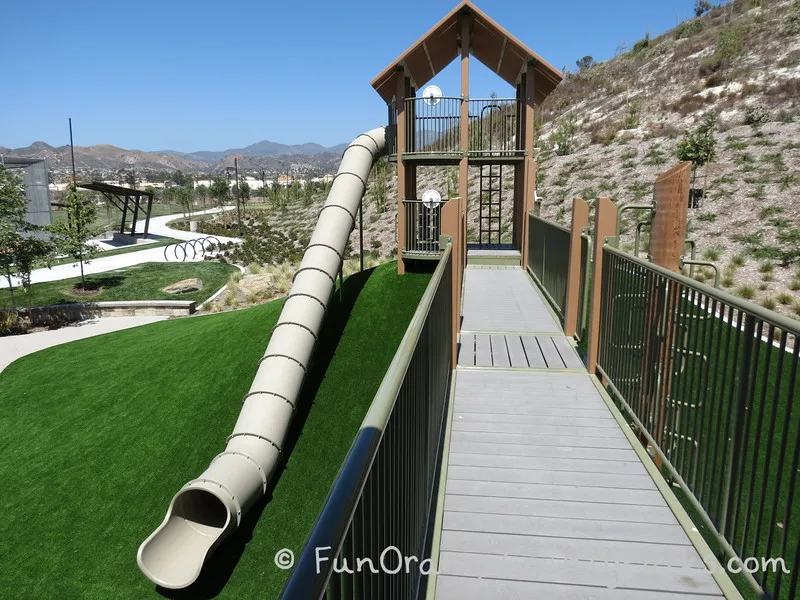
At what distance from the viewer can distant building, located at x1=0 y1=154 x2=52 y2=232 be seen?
121 feet

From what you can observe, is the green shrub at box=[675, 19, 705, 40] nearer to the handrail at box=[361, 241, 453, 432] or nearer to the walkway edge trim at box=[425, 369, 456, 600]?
the walkway edge trim at box=[425, 369, 456, 600]

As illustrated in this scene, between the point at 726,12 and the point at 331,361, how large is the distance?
54.5 metres

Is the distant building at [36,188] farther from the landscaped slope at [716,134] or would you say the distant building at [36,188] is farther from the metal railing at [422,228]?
the landscaped slope at [716,134]

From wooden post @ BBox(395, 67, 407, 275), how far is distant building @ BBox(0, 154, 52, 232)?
31.5 m

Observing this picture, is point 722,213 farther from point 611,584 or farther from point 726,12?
point 726,12

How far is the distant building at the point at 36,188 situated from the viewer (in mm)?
36938

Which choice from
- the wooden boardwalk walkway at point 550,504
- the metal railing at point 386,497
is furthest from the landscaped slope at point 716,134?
the metal railing at point 386,497

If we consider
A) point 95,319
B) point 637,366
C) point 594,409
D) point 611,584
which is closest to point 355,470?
point 611,584

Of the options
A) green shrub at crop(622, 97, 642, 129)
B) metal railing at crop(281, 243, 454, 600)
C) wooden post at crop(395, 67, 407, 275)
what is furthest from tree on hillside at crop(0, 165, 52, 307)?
green shrub at crop(622, 97, 642, 129)

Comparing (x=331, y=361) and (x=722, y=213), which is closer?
(x=331, y=361)

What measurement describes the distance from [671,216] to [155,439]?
987 centimetres

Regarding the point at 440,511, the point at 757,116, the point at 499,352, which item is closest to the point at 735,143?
the point at 757,116

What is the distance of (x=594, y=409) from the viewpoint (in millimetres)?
5688

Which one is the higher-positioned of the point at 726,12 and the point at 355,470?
the point at 726,12
